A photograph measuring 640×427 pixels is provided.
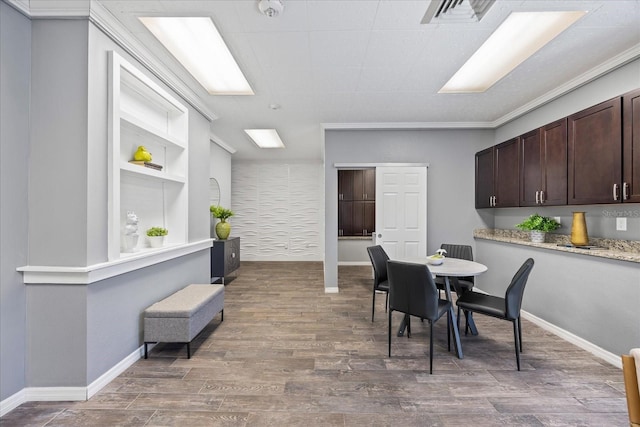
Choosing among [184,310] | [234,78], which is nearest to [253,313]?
[184,310]

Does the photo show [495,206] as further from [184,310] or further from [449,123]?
[184,310]

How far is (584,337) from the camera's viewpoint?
279 cm

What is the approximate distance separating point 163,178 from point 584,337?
4.53 metres

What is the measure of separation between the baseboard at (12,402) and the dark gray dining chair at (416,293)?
2842 mm

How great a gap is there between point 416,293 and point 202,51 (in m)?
3.08

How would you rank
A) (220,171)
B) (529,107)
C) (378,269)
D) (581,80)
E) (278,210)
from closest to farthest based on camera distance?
(581,80), (378,269), (529,107), (220,171), (278,210)

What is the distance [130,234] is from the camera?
2590 mm

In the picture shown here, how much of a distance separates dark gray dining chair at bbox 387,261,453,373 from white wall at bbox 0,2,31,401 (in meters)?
2.81

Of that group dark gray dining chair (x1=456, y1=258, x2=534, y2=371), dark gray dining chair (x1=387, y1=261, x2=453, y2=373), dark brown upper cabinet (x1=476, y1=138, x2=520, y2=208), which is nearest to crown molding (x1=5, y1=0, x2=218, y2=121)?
dark gray dining chair (x1=387, y1=261, x2=453, y2=373)

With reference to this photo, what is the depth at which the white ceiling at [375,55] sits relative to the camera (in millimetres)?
2086

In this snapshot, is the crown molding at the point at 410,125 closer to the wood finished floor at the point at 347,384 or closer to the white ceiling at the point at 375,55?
the white ceiling at the point at 375,55

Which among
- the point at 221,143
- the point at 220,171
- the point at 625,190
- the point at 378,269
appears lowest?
the point at 378,269

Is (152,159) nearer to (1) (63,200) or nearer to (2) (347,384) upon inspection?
(1) (63,200)

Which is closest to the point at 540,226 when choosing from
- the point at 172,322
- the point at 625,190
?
the point at 625,190
